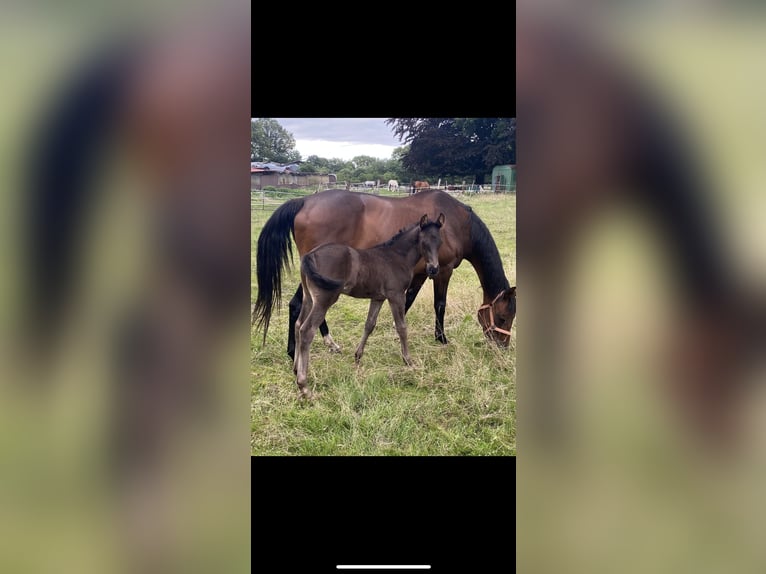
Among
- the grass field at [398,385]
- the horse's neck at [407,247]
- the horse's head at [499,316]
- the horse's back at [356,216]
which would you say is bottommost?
the grass field at [398,385]

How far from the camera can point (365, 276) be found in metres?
3.54

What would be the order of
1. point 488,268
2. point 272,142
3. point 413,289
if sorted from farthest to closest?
point 488,268 < point 413,289 < point 272,142

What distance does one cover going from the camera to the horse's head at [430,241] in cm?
358

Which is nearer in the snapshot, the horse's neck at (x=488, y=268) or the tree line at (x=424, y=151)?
the tree line at (x=424, y=151)

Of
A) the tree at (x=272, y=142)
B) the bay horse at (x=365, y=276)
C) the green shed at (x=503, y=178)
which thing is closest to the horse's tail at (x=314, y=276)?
the bay horse at (x=365, y=276)

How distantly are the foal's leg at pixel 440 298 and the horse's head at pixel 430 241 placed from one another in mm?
146

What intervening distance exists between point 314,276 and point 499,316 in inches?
49.2

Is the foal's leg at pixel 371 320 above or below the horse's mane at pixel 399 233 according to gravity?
below
